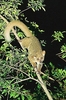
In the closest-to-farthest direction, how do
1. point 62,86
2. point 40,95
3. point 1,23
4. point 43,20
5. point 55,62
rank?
1. point 1,23
2. point 40,95
3. point 62,86
4. point 55,62
5. point 43,20

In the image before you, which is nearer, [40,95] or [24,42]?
[24,42]

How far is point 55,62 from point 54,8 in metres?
1.91

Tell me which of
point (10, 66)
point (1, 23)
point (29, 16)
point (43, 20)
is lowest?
point (10, 66)

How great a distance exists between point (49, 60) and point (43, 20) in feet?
5.15

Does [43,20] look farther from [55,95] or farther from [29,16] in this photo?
[55,95]

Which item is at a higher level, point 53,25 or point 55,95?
point 53,25

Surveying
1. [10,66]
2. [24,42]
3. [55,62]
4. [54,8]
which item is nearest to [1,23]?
[24,42]

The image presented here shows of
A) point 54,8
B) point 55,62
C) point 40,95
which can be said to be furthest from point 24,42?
point 54,8

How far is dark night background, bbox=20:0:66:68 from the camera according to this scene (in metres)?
7.50

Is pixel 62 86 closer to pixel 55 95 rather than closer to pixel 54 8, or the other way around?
pixel 55 95

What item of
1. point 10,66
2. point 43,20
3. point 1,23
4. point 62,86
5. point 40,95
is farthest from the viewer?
point 43,20

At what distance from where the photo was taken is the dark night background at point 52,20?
7500 millimetres

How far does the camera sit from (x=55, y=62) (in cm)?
757

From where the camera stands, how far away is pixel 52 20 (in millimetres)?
8656
